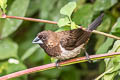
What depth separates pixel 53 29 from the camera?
3.66 m

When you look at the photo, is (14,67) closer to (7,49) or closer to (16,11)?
(7,49)

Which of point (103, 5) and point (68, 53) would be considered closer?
point (68, 53)

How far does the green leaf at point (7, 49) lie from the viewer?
13.1 feet

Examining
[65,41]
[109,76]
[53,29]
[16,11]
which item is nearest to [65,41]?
[65,41]

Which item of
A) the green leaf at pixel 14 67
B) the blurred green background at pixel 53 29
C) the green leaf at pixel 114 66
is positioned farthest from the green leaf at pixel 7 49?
the green leaf at pixel 114 66

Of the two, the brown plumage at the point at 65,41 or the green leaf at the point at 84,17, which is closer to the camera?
the brown plumage at the point at 65,41

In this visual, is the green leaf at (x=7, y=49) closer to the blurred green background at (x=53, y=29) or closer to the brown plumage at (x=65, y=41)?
the blurred green background at (x=53, y=29)

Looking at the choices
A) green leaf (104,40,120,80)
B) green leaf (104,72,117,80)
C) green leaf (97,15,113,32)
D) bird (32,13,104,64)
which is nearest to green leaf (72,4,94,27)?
green leaf (97,15,113,32)

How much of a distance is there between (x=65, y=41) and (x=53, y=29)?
50cm

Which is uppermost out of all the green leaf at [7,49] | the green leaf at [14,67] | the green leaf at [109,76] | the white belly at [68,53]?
the green leaf at [7,49]

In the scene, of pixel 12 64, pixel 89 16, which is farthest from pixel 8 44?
pixel 89 16

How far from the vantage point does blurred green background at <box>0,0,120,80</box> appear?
3499 mm

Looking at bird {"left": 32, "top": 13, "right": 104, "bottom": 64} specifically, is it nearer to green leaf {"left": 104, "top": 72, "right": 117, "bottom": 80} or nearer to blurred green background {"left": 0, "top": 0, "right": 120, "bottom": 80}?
blurred green background {"left": 0, "top": 0, "right": 120, "bottom": 80}

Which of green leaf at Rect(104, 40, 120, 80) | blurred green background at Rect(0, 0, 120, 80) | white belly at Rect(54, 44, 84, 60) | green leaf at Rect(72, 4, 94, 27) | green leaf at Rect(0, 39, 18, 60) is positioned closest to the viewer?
green leaf at Rect(104, 40, 120, 80)
